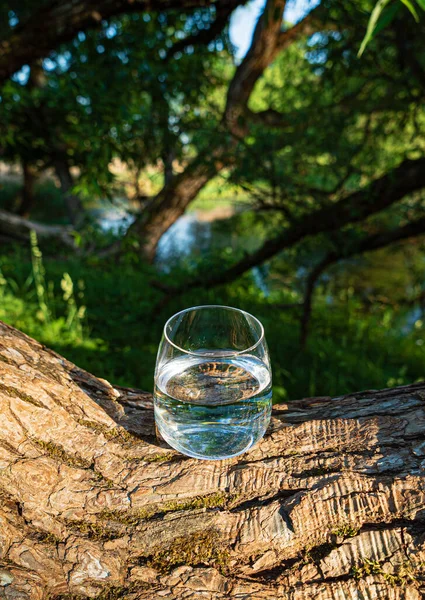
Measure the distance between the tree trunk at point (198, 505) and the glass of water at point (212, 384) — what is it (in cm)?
6

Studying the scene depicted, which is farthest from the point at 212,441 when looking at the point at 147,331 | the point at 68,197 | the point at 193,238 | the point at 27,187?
the point at 193,238

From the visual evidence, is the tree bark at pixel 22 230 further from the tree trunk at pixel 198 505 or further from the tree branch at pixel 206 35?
the tree trunk at pixel 198 505

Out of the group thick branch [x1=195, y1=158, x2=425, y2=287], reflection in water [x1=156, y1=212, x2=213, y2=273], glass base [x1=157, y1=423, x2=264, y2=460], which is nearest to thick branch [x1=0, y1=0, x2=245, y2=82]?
thick branch [x1=195, y1=158, x2=425, y2=287]

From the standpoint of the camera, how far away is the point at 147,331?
4.61 metres

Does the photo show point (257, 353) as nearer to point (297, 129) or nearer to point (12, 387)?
point (12, 387)

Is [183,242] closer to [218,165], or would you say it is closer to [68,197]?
[68,197]

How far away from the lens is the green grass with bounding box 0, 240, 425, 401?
3955mm

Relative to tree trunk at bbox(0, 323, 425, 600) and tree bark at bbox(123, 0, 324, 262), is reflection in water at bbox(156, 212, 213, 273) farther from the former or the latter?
tree trunk at bbox(0, 323, 425, 600)

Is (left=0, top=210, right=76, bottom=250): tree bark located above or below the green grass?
above

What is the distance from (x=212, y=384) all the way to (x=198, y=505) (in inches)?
12.6

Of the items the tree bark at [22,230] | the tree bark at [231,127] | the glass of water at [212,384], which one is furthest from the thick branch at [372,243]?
the tree bark at [22,230]

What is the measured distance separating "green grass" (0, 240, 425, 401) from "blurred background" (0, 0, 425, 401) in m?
0.02

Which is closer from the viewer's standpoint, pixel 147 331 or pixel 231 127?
pixel 231 127

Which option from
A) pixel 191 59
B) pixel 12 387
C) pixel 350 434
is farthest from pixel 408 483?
pixel 191 59
